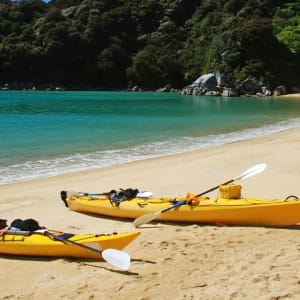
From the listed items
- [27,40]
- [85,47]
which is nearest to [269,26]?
[85,47]

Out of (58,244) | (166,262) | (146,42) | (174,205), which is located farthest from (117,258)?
(146,42)

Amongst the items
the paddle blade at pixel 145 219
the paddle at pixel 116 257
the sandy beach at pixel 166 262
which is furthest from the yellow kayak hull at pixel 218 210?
A: the paddle at pixel 116 257

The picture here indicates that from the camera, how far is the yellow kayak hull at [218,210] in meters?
6.56

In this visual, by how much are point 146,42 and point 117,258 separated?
11534 centimetres

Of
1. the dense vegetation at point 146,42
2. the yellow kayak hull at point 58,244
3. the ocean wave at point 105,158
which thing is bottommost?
the ocean wave at point 105,158

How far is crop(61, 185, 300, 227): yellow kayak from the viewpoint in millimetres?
6574

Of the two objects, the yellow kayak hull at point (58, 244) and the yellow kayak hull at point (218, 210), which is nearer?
the yellow kayak hull at point (58, 244)

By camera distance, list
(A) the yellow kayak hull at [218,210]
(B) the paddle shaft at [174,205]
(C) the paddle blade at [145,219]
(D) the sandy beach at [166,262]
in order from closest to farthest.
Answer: (D) the sandy beach at [166,262]
(A) the yellow kayak hull at [218,210]
(C) the paddle blade at [145,219]
(B) the paddle shaft at [174,205]

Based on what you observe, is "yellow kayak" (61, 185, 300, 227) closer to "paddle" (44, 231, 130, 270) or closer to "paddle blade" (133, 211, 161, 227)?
"paddle blade" (133, 211, 161, 227)

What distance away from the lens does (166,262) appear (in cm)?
537

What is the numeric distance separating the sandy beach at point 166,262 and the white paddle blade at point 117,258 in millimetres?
128

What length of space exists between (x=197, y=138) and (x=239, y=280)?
1485cm

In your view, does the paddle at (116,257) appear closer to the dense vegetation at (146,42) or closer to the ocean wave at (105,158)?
the ocean wave at (105,158)

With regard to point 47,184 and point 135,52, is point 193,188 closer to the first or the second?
point 47,184
